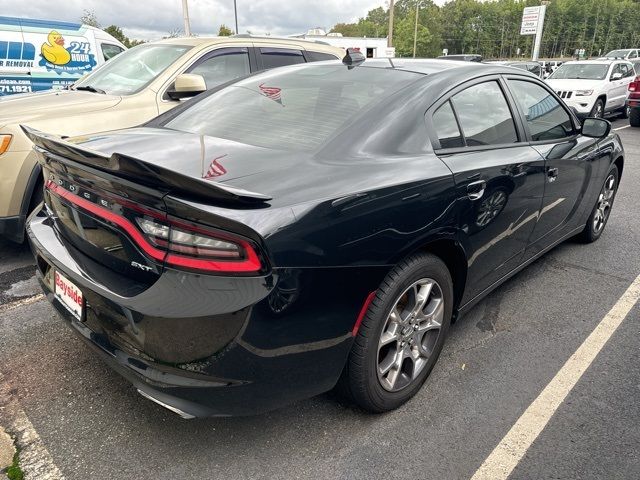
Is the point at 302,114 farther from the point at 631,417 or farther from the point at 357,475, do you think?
the point at 631,417

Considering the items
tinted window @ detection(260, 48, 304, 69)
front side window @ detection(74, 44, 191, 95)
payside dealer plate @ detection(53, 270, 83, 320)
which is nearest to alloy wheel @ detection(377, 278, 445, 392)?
payside dealer plate @ detection(53, 270, 83, 320)

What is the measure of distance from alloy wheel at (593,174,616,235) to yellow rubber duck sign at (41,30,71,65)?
333 inches

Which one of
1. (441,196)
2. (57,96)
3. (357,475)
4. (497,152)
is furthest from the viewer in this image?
(57,96)

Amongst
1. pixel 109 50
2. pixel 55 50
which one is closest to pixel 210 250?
pixel 55 50

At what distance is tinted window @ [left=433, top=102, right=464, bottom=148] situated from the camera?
2.45 metres

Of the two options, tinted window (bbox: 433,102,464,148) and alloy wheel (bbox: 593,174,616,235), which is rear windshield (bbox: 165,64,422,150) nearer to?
tinted window (bbox: 433,102,464,148)

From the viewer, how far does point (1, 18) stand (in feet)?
25.6

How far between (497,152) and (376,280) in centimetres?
123

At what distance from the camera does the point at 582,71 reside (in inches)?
518

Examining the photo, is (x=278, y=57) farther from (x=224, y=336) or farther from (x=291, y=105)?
(x=224, y=336)

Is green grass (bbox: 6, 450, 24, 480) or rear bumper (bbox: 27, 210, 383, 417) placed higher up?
rear bumper (bbox: 27, 210, 383, 417)

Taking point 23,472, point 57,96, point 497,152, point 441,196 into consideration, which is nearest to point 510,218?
point 497,152

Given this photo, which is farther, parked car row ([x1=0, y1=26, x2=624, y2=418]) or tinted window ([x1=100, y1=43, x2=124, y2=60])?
tinted window ([x1=100, y1=43, x2=124, y2=60])

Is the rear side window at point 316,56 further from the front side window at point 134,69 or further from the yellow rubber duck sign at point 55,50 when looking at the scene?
the yellow rubber duck sign at point 55,50
